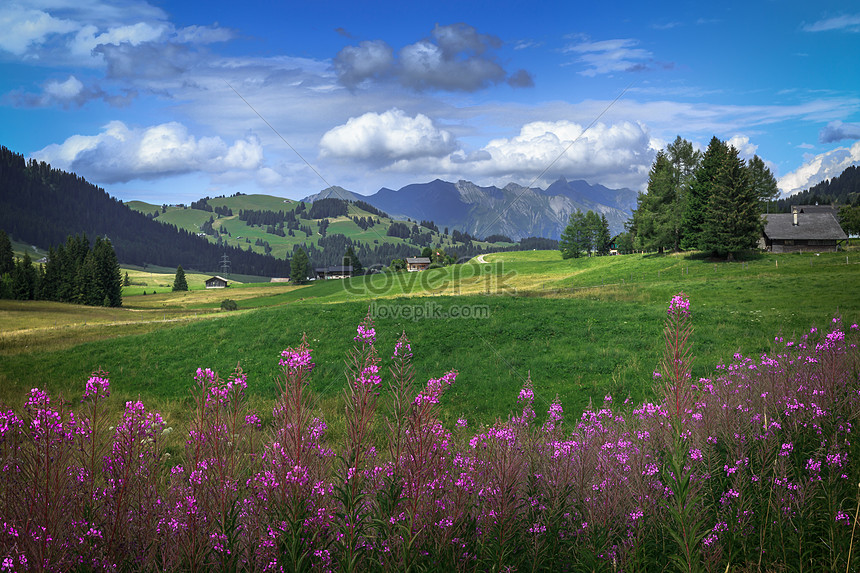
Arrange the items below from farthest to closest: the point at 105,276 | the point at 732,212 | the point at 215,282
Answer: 1. the point at 215,282
2. the point at 105,276
3. the point at 732,212

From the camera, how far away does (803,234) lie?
6931cm

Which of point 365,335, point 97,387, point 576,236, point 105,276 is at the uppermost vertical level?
point 576,236

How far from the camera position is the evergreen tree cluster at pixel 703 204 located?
5709 cm

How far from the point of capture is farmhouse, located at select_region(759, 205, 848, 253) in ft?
225

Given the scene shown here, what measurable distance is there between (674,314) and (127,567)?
192 inches

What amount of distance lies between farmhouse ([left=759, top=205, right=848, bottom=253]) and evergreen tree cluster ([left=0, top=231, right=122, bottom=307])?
402 ft

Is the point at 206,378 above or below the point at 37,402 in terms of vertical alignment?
above

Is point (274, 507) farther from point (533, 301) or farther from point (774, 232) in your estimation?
point (774, 232)

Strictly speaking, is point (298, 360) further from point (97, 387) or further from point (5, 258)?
point (5, 258)

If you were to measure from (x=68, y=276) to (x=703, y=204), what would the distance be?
113 meters

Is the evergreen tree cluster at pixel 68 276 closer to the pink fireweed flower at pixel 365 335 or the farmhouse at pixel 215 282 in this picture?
the farmhouse at pixel 215 282

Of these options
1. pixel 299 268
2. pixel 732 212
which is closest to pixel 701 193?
pixel 732 212

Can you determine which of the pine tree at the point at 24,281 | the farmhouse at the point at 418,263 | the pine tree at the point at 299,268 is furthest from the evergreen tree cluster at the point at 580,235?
the pine tree at the point at 24,281

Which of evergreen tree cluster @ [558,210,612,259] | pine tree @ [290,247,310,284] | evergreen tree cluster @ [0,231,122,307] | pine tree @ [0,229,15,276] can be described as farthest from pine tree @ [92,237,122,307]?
evergreen tree cluster @ [558,210,612,259]
